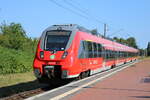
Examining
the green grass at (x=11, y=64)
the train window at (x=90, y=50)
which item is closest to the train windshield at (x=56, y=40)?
the train window at (x=90, y=50)

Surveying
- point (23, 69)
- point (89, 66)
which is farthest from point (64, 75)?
point (23, 69)

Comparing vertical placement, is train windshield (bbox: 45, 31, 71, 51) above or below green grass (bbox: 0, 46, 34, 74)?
above

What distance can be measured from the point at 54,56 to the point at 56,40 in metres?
1.06

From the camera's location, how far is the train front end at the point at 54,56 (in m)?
15.0

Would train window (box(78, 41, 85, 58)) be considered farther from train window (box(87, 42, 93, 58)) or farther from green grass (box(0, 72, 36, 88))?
green grass (box(0, 72, 36, 88))

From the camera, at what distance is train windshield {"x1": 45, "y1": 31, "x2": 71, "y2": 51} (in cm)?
1556

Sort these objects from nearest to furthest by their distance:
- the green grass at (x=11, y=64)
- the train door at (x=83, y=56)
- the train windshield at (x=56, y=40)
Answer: the train windshield at (x=56, y=40), the train door at (x=83, y=56), the green grass at (x=11, y=64)

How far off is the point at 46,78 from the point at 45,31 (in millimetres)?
2626

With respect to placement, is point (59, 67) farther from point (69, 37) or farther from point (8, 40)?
point (8, 40)

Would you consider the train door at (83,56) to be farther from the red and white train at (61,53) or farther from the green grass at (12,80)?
the green grass at (12,80)

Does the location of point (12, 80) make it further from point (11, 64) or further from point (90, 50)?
point (11, 64)

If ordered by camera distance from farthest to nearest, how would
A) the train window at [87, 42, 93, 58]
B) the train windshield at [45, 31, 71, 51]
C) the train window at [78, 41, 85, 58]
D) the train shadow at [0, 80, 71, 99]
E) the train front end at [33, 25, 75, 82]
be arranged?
the train window at [87, 42, 93, 58] → the train shadow at [0, 80, 71, 99] → the train window at [78, 41, 85, 58] → the train windshield at [45, 31, 71, 51] → the train front end at [33, 25, 75, 82]

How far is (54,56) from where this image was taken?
15203 millimetres

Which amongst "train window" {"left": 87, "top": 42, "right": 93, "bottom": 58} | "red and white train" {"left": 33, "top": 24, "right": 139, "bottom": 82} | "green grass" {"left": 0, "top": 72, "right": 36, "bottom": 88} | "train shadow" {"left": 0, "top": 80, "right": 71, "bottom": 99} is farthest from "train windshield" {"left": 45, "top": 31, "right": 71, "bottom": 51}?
→ "green grass" {"left": 0, "top": 72, "right": 36, "bottom": 88}
